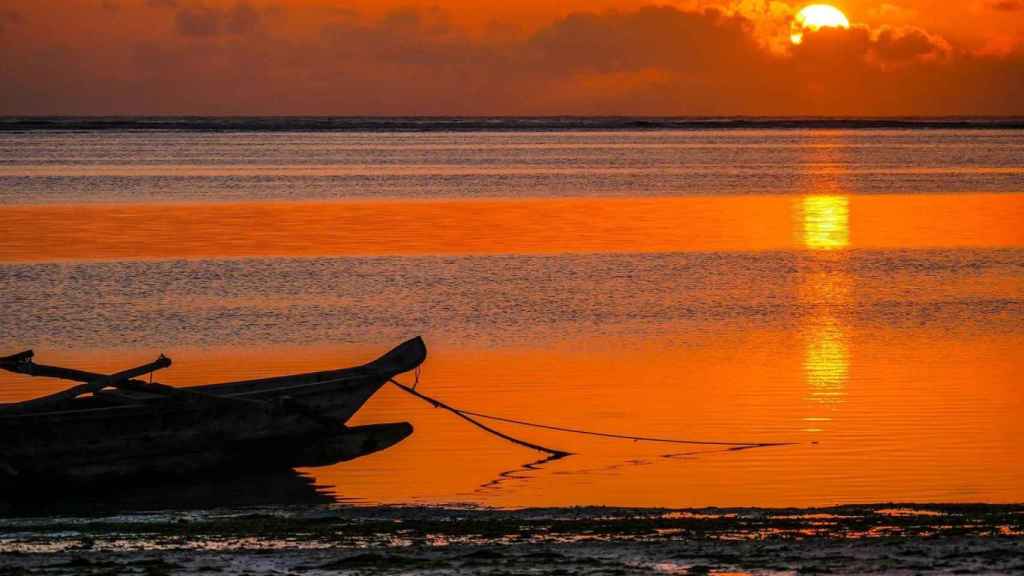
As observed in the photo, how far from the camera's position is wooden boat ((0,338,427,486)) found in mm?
13328

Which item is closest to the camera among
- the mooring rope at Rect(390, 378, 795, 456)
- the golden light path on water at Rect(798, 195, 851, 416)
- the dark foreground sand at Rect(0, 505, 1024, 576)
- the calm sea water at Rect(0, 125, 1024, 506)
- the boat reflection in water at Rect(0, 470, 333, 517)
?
the dark foreground sand at Rect(0, 505, 1024, 576)

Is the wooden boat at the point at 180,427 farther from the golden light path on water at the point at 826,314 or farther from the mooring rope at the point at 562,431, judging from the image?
the golden light path on water at the point at 826,314

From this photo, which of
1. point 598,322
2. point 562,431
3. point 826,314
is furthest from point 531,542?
point 826,314

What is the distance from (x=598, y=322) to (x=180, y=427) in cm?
1159

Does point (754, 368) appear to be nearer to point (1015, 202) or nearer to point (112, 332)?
point (112, 332)

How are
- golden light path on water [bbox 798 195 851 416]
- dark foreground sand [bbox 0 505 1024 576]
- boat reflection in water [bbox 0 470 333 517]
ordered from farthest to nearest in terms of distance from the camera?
1. golden light path on water [bbox 798 195 851 416]
2. boat reflection in water [bbox 0 470 333 517]
3. dark foreground sand [bbox 0 505 1024 576]

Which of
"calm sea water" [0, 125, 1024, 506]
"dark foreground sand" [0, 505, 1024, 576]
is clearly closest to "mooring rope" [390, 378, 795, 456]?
"calm sea water" [0, 125, 1024, 506]

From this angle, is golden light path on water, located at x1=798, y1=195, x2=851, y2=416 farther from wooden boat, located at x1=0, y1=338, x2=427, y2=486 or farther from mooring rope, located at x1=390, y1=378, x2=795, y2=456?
wooden boat, located at x1=0, y1=338, x2=427, y2=486

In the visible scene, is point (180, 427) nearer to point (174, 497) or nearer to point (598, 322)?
point (174, 497)

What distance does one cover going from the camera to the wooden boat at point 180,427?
43.7 feet

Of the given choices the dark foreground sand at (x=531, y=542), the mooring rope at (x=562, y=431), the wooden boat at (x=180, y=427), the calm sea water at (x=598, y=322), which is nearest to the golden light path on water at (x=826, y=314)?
the calm sea water at (x=598, y=322)

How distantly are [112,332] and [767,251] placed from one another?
18972 mm

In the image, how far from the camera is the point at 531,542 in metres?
10.2

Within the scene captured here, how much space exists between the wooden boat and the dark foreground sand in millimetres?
1289
